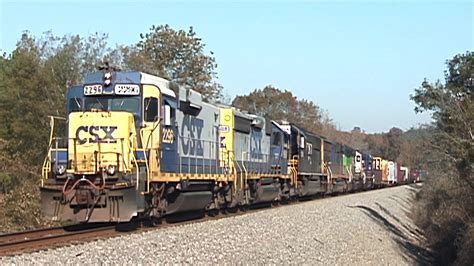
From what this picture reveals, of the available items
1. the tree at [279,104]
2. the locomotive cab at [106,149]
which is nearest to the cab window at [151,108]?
the locomotive cab at [106,149]

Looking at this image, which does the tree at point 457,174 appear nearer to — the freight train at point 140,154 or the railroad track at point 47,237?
the freight train at point 140,154

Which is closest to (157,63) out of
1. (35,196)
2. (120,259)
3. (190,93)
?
(35,196)

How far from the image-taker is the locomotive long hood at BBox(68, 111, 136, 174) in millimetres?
15555

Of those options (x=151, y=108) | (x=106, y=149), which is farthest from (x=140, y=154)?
(x=151, y=108)

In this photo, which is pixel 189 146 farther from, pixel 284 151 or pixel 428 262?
pixel 284 151

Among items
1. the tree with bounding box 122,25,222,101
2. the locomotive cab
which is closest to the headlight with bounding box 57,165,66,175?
the locomotive cab

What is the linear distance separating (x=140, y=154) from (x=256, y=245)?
11.8 feet

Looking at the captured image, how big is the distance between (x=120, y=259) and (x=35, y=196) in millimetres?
14923

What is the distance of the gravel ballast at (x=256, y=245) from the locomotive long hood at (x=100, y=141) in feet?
6.20

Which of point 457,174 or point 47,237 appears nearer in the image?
point 47,237

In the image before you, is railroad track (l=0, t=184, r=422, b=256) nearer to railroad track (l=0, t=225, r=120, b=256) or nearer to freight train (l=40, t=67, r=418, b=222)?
railroad track (l=0, t=225, r=120, b=256)

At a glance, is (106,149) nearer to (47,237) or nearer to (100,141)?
(100,141)

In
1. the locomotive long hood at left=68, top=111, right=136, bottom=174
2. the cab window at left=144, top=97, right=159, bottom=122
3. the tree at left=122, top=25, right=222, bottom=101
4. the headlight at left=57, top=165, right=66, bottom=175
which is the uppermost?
the tree at left=122, top=25, right=222, bottom=101

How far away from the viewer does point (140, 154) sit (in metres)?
16.1
